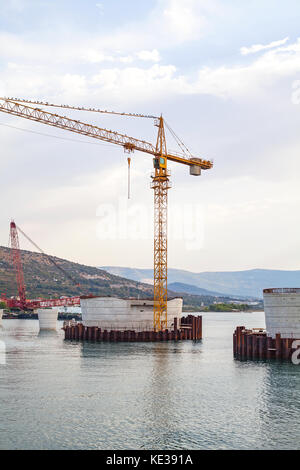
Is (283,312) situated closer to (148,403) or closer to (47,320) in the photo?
(148,403)

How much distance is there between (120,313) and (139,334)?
6133 millimetres

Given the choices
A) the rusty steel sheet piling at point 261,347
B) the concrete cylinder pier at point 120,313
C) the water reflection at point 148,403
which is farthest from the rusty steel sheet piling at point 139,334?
the rusty steel sheet piling at point 261,347

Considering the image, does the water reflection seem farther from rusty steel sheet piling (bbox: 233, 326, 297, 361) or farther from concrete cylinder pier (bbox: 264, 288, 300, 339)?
concrete cylinder pier (bbox: 264, 288, 300, 339)

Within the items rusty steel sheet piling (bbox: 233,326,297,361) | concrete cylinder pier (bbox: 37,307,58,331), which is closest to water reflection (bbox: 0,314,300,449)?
rusty steel sheet piling (bbox: 233,326,297,361)

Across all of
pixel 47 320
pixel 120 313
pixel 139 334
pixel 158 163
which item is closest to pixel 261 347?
pixel 139 334

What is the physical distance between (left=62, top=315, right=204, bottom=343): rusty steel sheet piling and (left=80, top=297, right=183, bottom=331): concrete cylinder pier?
1.94 meters

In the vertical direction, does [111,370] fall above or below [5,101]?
below

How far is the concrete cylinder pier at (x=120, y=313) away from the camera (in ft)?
333

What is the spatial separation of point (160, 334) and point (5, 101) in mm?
48528
